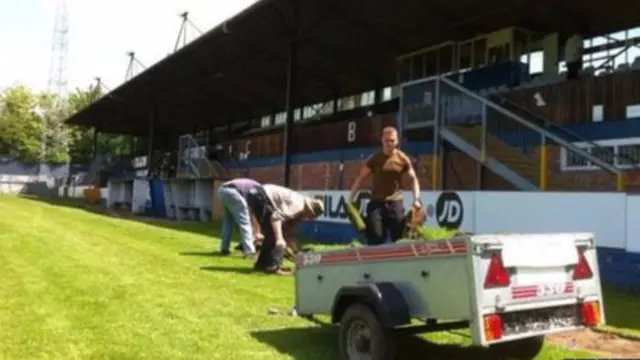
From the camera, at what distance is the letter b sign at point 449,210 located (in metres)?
15.0

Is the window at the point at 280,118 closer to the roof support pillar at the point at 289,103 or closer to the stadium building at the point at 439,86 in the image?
the stadium building at the point at 439,86

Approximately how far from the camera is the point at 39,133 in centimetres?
9756

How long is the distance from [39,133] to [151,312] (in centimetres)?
9702

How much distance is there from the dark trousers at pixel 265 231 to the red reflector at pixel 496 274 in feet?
19.2

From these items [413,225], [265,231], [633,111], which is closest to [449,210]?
[265,231]

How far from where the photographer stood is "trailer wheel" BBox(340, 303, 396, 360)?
5.46 meters

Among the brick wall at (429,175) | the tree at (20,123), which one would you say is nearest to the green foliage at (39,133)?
the tree at (20,123)

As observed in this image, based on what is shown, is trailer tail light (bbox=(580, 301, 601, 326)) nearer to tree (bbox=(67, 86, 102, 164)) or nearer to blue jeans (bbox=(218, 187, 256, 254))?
blue jeans (bbox=(218, 187, 256, 254))

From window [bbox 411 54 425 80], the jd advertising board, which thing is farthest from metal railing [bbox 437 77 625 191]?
window [bbox 411 54 425 80]

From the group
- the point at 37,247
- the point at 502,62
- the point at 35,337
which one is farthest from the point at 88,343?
the point at 502,62

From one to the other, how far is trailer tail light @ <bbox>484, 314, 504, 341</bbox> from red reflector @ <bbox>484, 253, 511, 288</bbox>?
22cm

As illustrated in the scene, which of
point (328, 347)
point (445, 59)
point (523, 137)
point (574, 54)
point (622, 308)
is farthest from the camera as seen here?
point (445, 59)

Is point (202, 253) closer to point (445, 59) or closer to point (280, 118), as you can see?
point (445, 59)

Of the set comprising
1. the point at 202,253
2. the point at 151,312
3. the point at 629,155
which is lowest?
the point at 151,312
